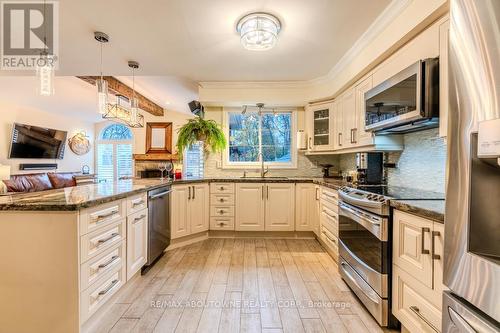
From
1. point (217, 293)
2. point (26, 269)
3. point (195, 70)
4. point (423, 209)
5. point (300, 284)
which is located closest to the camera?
point (423, 209)

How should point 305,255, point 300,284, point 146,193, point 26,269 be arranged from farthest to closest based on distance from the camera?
point 305,255 < point 146,193 < point 300,284 < point 26,269

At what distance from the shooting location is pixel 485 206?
743 millimetres

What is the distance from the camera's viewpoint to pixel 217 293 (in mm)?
2148

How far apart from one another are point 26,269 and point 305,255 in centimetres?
263

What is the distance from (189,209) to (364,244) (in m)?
2.33

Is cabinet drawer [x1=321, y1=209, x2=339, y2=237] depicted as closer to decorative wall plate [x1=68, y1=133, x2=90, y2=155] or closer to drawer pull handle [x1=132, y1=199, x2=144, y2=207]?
drawer pull handle [x1=132, y1=199, x2=144, y2=207]

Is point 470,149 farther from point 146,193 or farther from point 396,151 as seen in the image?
point 146,193

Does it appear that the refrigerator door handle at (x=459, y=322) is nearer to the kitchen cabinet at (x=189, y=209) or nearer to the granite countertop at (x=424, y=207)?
the granite countertop at (x=424, y=207)

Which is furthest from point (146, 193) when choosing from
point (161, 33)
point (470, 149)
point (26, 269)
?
point (470, 149)

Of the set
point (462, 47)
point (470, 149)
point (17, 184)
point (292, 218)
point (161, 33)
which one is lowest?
point (292, 218)

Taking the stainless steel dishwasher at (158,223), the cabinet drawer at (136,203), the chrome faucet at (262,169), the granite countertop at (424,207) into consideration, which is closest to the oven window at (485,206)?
the granite countertop at (424,207)

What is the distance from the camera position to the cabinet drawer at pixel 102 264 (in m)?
1.54

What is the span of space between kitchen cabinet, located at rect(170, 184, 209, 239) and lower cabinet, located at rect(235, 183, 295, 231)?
49cm

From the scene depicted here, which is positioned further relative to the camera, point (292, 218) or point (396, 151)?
point (292, 218)
